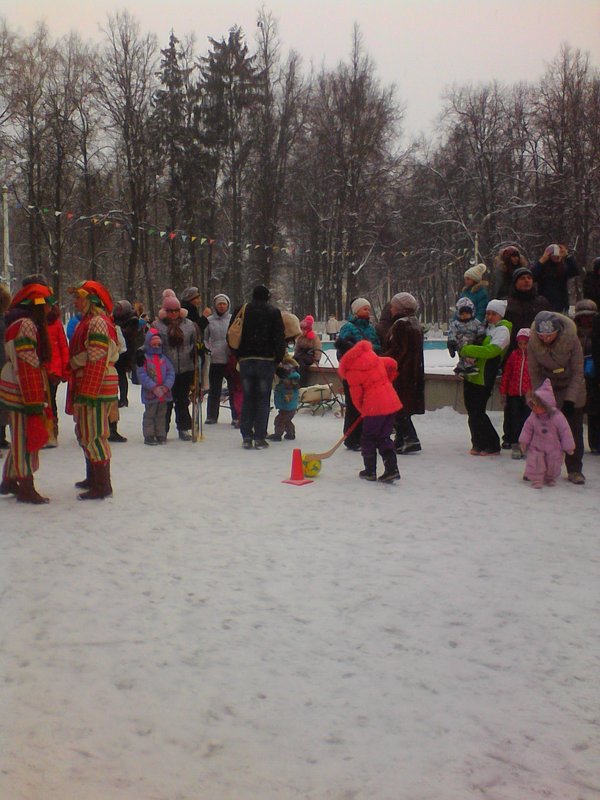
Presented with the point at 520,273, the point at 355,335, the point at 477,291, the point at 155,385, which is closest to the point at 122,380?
the point at 155,385

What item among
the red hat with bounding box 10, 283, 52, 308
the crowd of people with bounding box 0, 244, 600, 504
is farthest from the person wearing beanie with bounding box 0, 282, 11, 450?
the red hat with bounding box 10, 283, 52, 308

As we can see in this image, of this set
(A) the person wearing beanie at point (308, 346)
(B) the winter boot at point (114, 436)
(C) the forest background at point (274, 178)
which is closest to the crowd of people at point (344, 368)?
(B) the winter boot at point (114, 436)

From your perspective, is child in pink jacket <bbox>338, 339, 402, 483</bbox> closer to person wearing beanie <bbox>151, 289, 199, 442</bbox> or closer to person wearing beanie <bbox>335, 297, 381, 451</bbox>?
person wearing beanie <bbox>335, 297, 381, 451</bbox>

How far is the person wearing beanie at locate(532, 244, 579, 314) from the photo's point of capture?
870 cm

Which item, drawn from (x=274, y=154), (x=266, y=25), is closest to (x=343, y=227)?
(x=274, y=154)

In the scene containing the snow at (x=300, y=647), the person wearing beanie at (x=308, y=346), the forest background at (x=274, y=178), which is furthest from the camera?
the forest background at (x=274, y=178)

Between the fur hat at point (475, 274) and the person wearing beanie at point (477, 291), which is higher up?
the fur hat at point (475, 274)

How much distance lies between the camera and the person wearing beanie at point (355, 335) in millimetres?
8812

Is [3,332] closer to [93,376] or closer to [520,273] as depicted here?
[93,376]

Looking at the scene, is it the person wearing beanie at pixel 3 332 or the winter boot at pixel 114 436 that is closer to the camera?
the person wearing beanie at pixel 3 332

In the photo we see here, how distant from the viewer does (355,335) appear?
882 centimetres

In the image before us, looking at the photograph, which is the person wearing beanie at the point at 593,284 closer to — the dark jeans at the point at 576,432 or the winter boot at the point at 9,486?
the dark jeans at the point at 576,432

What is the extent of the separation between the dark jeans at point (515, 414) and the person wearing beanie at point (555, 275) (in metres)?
1.22

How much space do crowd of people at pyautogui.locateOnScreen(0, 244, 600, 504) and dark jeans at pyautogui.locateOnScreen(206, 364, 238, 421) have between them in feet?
0.07
